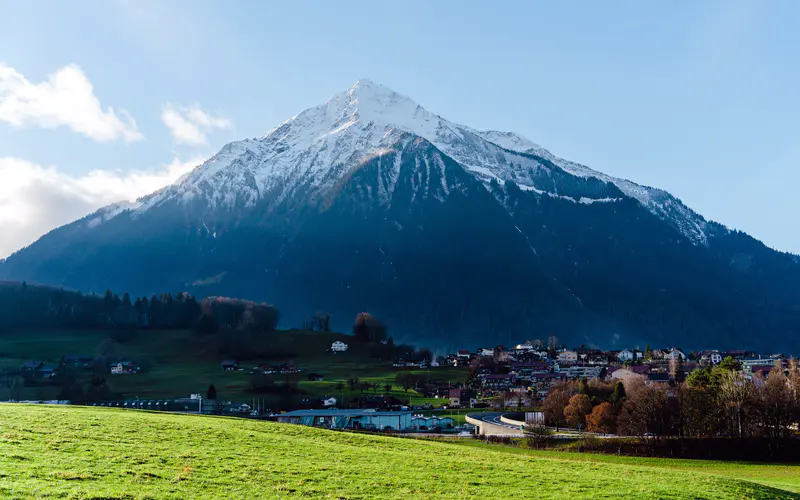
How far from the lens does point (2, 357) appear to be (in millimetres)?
164000

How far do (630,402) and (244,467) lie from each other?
70920mm

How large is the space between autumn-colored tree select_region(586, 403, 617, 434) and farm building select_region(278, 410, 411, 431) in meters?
32.0

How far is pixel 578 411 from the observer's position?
102 m

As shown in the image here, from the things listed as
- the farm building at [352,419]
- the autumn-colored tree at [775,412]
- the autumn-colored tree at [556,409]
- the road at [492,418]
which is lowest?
the farm building at [352,419]

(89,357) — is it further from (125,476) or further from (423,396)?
(125,476)

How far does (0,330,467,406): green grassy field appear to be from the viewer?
472ft

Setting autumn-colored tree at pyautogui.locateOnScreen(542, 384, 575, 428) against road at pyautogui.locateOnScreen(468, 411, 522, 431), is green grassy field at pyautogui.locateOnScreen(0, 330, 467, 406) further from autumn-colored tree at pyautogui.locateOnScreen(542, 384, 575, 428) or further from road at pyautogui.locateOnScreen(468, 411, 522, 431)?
autumn-colored tree at pyautogui.locateOnScreen(542, 384, 575, 428)

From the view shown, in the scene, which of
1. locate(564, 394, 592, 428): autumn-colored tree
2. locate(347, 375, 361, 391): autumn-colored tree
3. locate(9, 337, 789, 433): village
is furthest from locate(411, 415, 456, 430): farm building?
locate(347, 375, 361, 391): autumn-colored tree

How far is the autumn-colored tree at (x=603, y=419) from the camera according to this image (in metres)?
92.2

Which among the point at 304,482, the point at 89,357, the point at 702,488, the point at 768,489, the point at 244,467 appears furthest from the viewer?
the point at 89,357

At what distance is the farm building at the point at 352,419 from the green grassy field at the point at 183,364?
25.3m

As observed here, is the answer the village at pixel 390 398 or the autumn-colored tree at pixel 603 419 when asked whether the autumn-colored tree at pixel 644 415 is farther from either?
the village at pixel 390 398

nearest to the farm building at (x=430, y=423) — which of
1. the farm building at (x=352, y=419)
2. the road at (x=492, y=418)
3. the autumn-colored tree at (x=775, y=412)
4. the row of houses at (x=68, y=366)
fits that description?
the farm building at (x=352, y=419)

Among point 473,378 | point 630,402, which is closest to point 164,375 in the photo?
point 473,378
